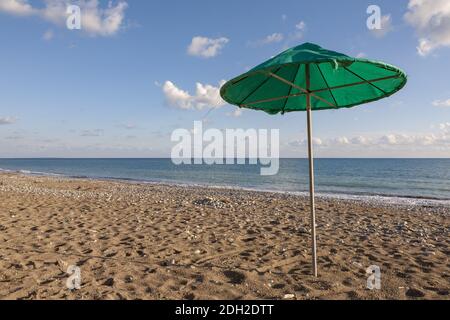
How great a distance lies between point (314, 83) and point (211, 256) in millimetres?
3705

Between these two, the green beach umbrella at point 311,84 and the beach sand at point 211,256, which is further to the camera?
the beach sand at point 211,256

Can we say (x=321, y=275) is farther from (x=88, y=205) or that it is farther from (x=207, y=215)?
(x=88, y=205)

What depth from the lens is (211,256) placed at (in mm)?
5961

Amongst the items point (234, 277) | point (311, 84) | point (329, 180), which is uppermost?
point (311, 84)

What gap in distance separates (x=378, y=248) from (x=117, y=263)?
5331 millimetres

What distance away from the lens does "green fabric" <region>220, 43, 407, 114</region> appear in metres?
4.06

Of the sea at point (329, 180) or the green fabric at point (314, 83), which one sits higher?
the green fabric at point (314, 83)

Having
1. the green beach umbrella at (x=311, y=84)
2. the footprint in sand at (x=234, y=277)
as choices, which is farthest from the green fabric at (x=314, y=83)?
the footprint in sand at (x=234, y=277)

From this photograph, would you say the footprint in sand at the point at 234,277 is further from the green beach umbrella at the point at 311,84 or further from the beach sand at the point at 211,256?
the green beach umbrella at the point at 311,84

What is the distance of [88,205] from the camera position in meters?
11.9

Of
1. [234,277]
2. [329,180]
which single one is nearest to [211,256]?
[234,277]

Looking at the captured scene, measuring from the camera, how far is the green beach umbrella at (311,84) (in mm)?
4079

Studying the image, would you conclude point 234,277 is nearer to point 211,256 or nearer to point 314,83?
point 211,256

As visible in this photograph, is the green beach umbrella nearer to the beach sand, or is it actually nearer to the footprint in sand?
the beach sand
